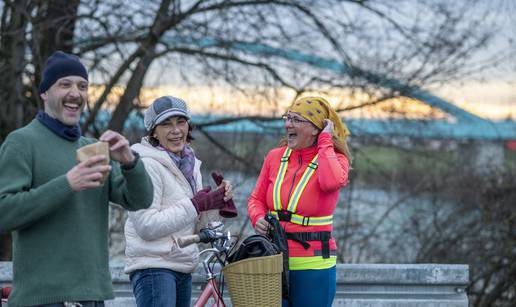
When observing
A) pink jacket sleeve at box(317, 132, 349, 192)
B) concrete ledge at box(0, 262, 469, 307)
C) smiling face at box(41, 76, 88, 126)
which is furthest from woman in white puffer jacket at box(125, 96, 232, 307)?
concrete ledge at box(0, 262, 469, 307)

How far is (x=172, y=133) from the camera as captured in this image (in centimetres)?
455

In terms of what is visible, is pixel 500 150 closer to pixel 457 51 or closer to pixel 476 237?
pixel 476 237

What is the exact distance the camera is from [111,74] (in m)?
9.84

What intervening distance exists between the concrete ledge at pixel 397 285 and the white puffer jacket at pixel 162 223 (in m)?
1.32

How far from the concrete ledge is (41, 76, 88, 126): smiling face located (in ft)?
7.58

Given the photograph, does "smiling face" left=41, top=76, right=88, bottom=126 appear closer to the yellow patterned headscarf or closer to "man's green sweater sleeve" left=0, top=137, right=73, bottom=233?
"man's green sweater sleeve" left=0, top=137, right=73, bottom=233

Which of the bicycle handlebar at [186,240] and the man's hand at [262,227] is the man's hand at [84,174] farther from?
the man's hand at [262,227]

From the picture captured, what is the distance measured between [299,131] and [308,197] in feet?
1.31

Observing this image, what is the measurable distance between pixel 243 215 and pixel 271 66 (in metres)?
1.92

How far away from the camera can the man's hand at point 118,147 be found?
334 cm

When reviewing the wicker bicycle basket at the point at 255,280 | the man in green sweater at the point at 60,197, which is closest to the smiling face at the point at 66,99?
the man in green sweater at the point at 60,197

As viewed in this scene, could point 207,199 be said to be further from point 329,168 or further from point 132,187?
point 132,187

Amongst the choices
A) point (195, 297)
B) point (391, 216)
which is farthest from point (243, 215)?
point (195, 297)

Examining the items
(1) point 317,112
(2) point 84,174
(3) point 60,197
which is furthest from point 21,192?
(1) point 317,112
